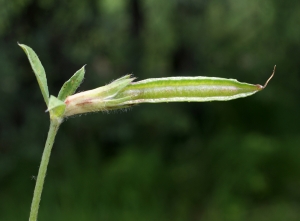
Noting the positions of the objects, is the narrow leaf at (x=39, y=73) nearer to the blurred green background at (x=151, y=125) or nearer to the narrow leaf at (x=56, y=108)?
the narrow leaf at (x=56, y=108)

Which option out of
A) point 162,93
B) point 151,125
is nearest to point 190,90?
point 162,93

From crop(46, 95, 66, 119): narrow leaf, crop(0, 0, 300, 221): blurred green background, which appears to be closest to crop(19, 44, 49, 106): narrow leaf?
crop(46, 95, 66, 119): narrow leaf

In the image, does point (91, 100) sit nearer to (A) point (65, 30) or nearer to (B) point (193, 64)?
(A) point (65, 30)

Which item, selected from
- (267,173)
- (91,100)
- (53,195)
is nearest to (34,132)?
(53,195)

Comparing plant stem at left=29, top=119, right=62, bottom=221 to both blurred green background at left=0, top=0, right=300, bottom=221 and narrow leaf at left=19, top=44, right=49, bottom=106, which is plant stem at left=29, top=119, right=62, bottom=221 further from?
blurred green background at left=0, top=0, right=300, bottom=221

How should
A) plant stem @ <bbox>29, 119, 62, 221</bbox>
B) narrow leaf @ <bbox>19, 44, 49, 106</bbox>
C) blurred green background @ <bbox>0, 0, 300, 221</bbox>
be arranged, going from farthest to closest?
blurred green background @ <bbox>0, 0, 300, 221</bbox>, narrow leaf @ <bbox>19, 44, 49, 106</bbox>, plant stem @ <bbox>29, 119, 62, 221</bbox>

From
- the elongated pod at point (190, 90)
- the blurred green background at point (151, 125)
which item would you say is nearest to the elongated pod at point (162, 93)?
the elongated pod at point (190, 90)
